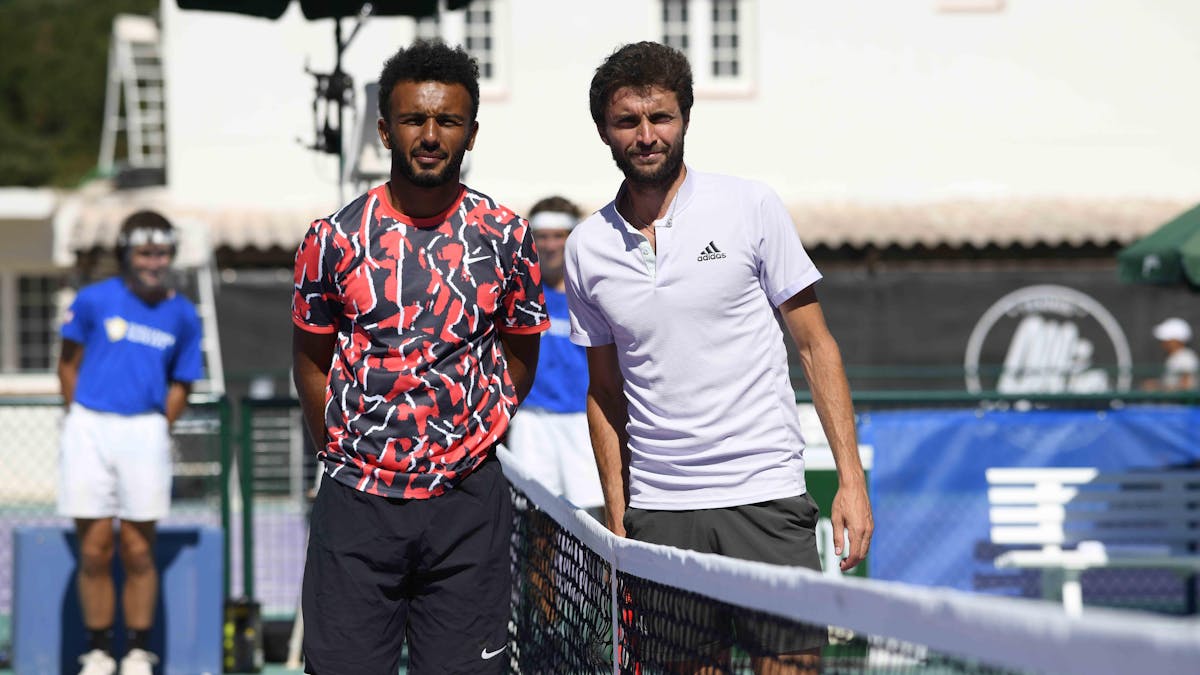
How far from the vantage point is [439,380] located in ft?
12.4

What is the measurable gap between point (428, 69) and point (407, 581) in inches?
49.7

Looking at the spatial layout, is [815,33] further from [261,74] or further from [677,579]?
[677,579]

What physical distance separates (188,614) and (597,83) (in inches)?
171

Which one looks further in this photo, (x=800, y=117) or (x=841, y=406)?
(x=800, y=117)

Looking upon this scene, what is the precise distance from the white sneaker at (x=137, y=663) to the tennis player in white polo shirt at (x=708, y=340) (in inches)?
148

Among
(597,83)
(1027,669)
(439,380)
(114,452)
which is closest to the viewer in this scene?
(1027,669)

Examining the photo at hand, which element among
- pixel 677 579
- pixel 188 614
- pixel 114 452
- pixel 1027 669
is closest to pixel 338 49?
pixel 114 452

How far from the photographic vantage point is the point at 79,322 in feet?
23.3

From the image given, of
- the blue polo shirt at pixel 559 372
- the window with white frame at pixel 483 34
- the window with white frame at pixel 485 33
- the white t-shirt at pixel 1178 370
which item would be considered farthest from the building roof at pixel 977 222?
the blue polo shirt at pixel 559 372

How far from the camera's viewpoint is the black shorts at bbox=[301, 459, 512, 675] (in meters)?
3.78

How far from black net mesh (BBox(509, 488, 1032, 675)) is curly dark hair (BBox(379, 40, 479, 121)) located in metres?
1.18

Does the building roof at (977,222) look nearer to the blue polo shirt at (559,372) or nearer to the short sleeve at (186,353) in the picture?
the blue polo shirt at (559,372)

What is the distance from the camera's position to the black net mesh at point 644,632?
2611mm

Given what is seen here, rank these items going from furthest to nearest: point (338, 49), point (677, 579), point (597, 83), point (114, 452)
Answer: point (338, 49) → point (114, 452) → point (597, 83) → point (677, 579)
